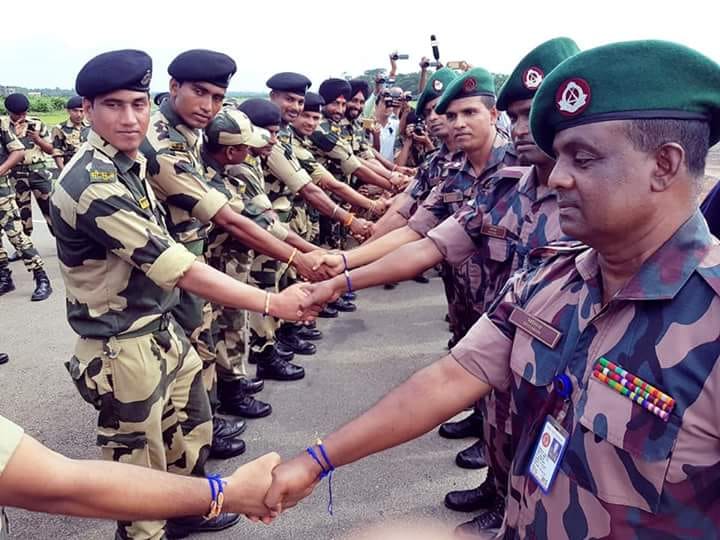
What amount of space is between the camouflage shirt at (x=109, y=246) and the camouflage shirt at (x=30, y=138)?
20.1 feet

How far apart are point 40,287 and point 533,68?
239 inches

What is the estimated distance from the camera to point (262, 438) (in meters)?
3.75

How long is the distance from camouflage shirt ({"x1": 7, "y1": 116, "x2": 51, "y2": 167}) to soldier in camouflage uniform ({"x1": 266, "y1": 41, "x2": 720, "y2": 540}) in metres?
7.95

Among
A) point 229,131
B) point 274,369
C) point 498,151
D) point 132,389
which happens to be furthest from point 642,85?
point 274,369

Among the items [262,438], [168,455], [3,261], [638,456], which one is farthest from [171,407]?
[3,261]

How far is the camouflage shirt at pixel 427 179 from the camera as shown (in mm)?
4605

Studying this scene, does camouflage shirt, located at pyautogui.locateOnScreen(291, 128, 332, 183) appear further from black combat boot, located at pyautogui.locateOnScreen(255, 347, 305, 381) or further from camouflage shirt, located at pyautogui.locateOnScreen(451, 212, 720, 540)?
camouflage shirt, located at pyautogui.locateOnScreen(451, 212, 720, 540)

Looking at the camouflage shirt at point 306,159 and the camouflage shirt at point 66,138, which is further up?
the camouflage shirt at point 306,159

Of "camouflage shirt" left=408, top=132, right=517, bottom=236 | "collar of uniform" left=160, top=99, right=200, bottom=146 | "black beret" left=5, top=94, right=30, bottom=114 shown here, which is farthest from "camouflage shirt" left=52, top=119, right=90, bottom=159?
"camouflage shirt" left=408, top=132, right=517, bottom=236

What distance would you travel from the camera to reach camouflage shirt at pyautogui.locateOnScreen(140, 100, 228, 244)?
3.03 metres

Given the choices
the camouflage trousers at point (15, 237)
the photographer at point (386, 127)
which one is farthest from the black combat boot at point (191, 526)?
the photographer at point (386, 127)

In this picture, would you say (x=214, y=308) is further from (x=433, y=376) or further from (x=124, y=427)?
(x=433, y=376)

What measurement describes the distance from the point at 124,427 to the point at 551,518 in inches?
72.4

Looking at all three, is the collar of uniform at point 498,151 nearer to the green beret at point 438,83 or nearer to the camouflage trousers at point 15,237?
the green beret at point 438,83
